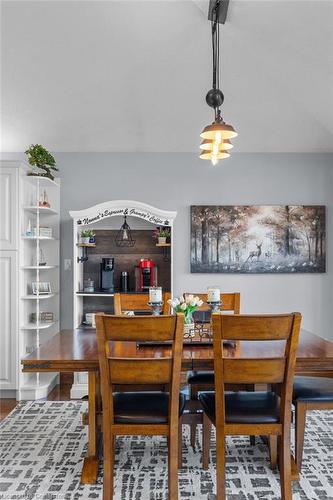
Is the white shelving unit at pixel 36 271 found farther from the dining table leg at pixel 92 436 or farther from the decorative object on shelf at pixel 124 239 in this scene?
the dining table leg at pixel 92 436

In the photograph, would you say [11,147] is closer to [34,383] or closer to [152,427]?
[34,383]

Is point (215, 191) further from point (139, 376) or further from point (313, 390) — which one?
point (139, 376)

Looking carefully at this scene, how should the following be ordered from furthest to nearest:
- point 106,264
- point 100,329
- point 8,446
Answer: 1. point 106,264
2. point 8,446
3. point 100,329

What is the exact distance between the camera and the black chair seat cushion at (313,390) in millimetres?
2496

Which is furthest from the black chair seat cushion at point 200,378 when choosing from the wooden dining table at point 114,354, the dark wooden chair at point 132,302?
the wooden dining table at point 114,354

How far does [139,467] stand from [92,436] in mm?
363

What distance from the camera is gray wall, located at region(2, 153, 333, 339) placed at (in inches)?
186

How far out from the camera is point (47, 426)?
11.0ft

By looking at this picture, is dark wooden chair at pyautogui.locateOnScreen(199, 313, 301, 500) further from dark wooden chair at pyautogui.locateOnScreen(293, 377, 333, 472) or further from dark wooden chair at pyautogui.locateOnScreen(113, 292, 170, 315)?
dark wooden chair at pyautogui.locateOnScreen(113, 292, 170, 315)

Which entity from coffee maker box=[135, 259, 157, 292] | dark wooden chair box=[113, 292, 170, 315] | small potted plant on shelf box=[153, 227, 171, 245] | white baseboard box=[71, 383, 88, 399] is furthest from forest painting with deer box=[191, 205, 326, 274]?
white baseboard box=[71, 383, 88, 399]

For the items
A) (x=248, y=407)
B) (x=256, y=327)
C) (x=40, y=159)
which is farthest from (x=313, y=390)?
(x=40, y=159)

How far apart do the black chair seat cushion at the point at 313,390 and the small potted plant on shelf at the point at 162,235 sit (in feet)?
6.87

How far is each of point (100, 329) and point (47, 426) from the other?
5.79 ft

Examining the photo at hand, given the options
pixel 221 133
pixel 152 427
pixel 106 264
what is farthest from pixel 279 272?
pixel 152 427
